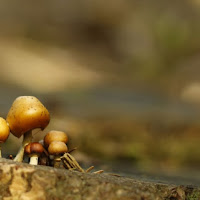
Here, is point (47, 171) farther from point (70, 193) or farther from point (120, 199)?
point (120, 199)

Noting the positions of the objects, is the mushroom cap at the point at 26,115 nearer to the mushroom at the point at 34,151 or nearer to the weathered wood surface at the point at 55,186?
the mushroom at the point at 34,151

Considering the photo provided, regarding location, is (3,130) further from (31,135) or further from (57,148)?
(57,148)

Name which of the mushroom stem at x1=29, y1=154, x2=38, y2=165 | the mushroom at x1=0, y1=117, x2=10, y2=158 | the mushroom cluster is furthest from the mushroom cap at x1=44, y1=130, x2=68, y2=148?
the mushroom at x1=0, y1=117, x2=10, y2=158

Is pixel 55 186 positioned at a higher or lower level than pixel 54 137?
lower

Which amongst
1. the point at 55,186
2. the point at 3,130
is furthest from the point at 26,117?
the point at 55,186

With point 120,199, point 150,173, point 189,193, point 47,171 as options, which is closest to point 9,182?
point 47,171

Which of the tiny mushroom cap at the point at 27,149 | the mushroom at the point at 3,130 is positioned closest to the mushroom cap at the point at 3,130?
the mushroom at the point at 3,130

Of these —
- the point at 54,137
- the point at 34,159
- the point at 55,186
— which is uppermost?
the point at 54,137
